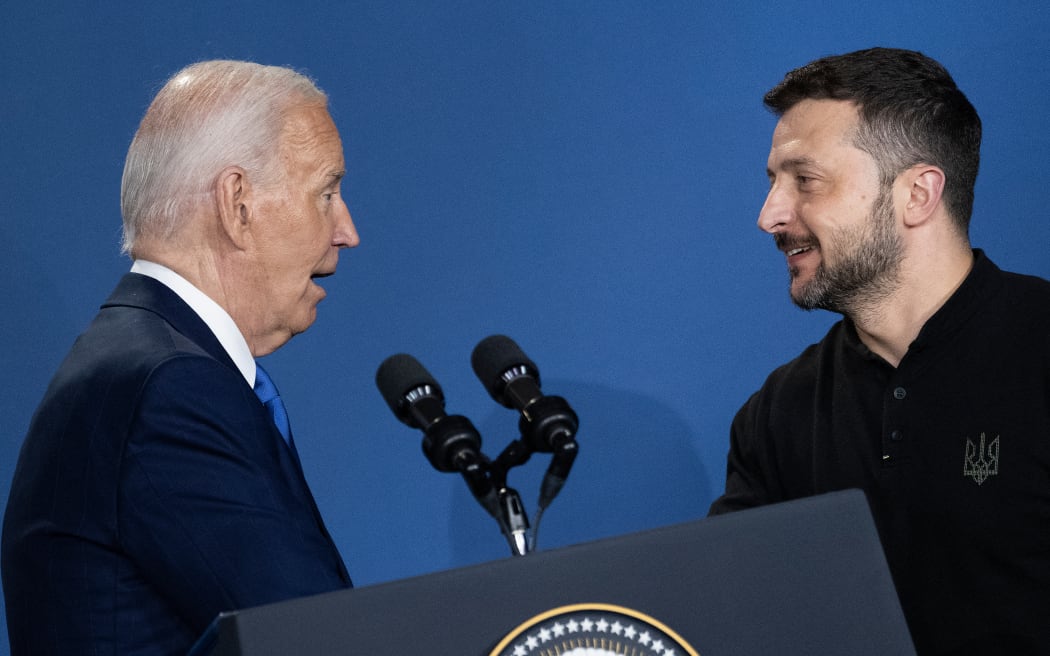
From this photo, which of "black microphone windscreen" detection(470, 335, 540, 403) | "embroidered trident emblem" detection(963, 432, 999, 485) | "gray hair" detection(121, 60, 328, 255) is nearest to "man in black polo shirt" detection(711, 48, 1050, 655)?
"embroidered trident emblem" detection(963, 432, 999, 485)

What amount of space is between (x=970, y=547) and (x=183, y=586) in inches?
41.6

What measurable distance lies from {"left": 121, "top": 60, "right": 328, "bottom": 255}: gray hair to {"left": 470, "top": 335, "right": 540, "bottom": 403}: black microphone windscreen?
36cm

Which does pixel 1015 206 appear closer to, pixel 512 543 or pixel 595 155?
pixel 595 155

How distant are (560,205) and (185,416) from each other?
1358 mm

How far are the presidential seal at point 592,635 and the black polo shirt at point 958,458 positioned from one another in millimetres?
996

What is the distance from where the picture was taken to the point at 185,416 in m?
1.14

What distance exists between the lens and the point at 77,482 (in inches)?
46.4

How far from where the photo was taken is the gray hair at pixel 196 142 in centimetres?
142

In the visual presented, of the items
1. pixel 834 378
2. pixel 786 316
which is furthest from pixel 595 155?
pixel 834 378

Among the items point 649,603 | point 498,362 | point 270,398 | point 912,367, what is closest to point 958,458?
point 912,367

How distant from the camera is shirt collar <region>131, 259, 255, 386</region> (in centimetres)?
138

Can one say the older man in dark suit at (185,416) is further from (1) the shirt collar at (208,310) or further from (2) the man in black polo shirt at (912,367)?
(2) the man in black polo shirt at (912,367)

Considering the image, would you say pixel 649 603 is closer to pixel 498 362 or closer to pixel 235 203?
pixel 498 362

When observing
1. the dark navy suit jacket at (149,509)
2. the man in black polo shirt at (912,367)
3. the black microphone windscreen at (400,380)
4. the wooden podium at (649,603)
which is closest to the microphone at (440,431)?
the black microphone windscreen at (400,380)
